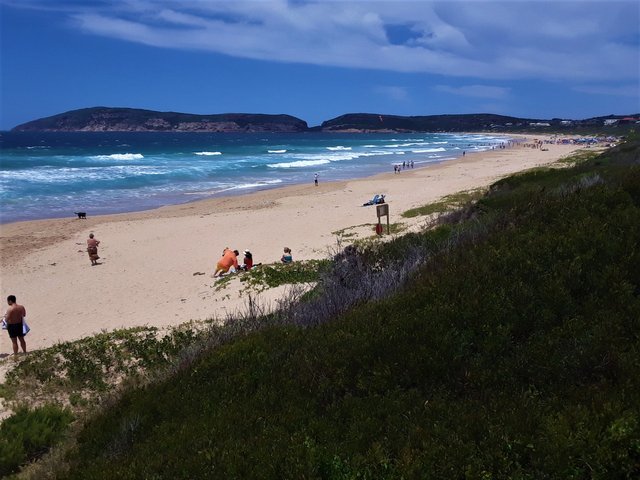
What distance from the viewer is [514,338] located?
405cm

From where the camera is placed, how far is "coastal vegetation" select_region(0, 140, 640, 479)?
3.04 metres

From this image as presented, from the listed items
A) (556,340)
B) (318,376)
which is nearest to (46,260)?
(318,376)

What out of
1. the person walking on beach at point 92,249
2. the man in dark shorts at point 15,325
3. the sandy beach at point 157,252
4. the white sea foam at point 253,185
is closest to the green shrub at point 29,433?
the man in dark shorts at point 15,325

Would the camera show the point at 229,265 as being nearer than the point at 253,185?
Yes

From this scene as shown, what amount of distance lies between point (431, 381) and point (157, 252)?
50.7 ft

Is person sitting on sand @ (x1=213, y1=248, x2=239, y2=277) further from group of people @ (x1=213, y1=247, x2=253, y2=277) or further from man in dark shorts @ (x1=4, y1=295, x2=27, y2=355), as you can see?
man in dark shorts @ (x1=4, y1=295, x2=27, y2=355)

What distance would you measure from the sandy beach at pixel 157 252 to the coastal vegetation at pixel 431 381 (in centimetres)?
584

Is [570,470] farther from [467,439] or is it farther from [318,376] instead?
[318,376]

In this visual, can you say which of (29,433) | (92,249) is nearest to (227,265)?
(92,249)

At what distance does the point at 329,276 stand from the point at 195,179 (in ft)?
122

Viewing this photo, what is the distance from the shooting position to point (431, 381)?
3803mm

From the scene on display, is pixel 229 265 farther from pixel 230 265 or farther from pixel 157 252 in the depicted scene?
pixel 157 252

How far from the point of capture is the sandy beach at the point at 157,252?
11766 millimetres

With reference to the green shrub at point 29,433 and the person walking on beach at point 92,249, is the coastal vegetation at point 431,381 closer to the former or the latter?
the green shrub at point 29,433
